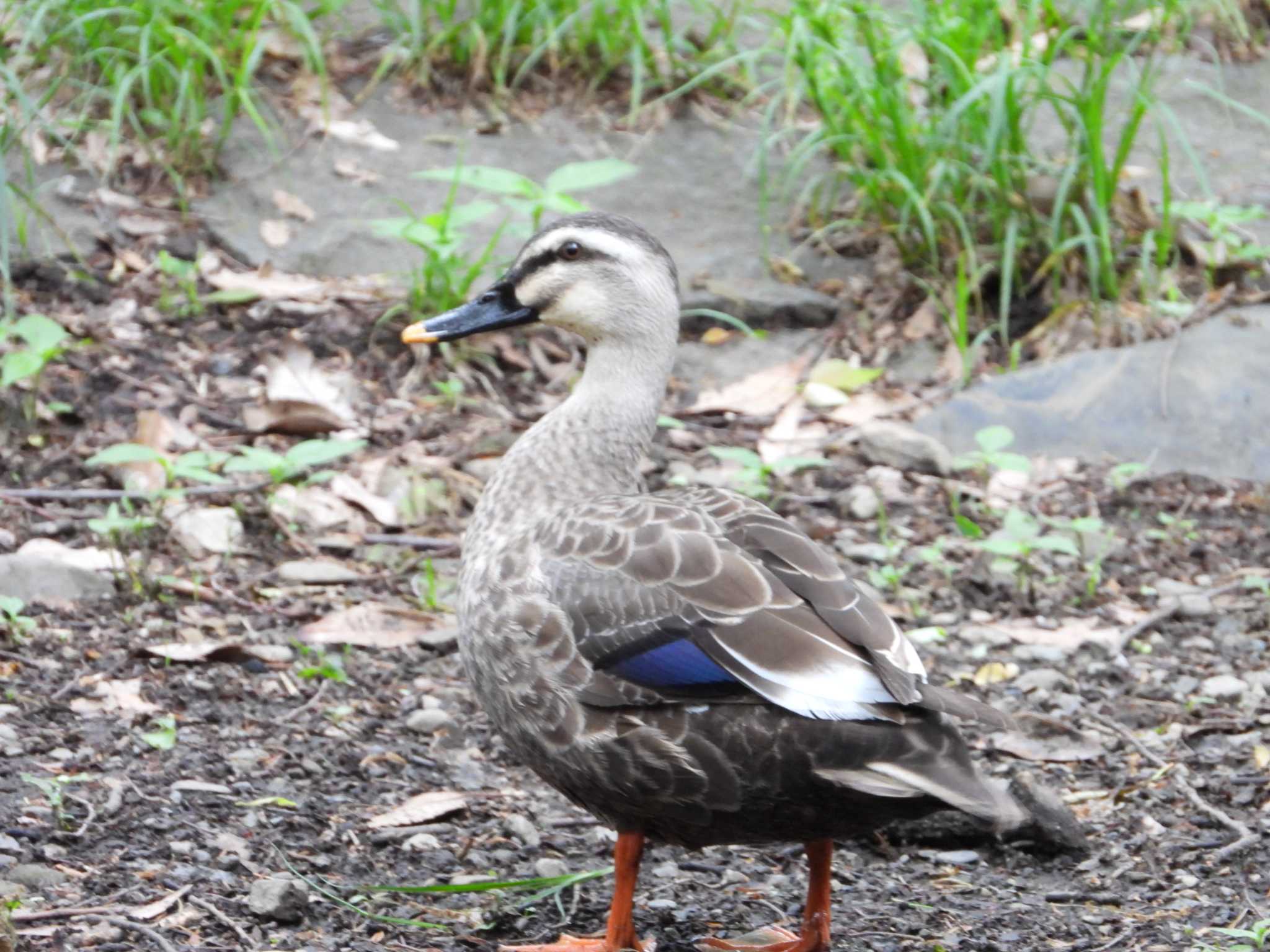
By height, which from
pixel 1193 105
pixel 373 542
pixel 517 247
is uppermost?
pixel 1193 105

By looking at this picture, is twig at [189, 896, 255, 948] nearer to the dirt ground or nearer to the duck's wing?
the dirt ground

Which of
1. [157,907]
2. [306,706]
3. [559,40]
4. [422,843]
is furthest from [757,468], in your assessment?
[559,40]

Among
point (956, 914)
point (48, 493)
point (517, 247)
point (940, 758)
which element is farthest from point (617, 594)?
point (517, 247)

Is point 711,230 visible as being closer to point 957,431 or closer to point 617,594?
point 957,431

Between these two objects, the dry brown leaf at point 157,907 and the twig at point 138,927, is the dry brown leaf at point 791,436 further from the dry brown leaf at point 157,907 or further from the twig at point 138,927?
the twig at point 138,927

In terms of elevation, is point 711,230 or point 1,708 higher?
point 711,230

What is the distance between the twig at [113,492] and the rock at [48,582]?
271mm

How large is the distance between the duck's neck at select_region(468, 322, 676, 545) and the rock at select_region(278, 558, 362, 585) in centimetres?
110

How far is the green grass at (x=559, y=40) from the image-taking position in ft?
20.9

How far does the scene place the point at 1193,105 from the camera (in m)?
7.16

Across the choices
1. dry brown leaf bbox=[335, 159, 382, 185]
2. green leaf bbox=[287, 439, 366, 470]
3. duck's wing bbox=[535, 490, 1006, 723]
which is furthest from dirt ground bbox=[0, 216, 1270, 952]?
dry brown leaf bbox=[335, 159, 382, 185]

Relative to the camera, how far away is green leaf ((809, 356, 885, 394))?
5.61 metres

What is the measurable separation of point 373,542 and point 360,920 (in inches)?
70.5

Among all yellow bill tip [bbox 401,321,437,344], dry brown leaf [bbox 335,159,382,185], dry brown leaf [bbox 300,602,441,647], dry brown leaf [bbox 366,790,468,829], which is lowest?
dry brown leaf [bbox 300,602,441,647]
